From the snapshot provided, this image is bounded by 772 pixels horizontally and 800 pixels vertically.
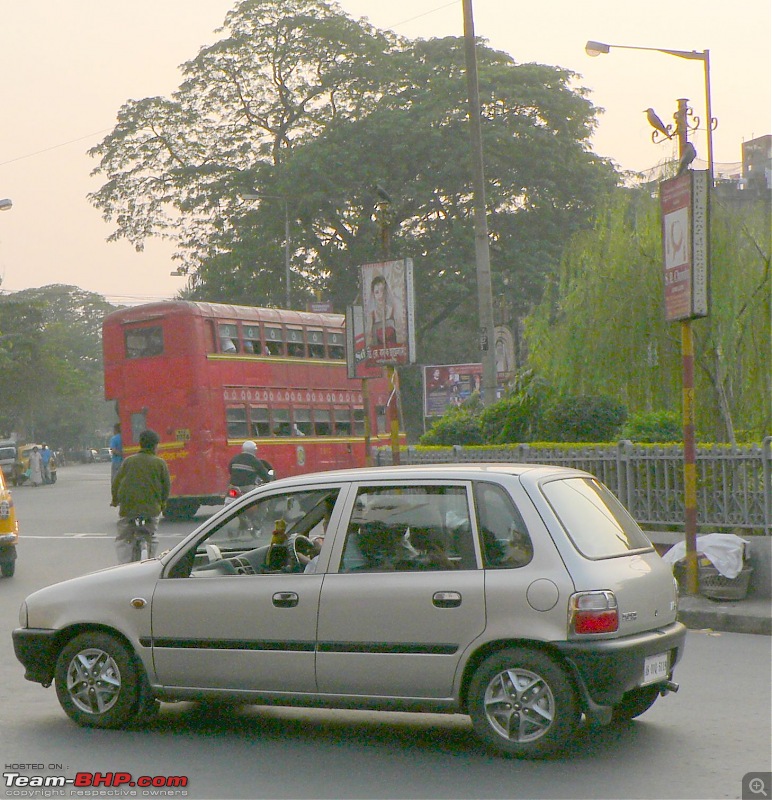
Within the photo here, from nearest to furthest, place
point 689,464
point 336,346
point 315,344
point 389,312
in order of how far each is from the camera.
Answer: point 689,464, point 389,312, point 315,344, point 336,346

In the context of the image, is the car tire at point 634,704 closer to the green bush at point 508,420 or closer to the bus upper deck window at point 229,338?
the green bush at point 508,420

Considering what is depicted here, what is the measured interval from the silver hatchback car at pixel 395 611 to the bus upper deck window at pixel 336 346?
2143 centimetres

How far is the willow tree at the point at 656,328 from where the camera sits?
17.7m

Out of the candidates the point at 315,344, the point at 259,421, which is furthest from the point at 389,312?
the point at 315,344

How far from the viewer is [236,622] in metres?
6.68

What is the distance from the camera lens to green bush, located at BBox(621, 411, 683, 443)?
1852 cm

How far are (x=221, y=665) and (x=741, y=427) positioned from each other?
13.3m

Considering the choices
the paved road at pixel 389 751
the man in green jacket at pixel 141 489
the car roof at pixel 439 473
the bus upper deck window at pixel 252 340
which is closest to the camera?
the paved road at pixel 389 751

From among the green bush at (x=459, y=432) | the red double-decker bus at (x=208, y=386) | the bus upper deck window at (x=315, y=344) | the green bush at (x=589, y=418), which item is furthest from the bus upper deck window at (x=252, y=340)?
the green bush at (x=589, y=418)

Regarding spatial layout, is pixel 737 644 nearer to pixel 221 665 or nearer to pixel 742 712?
pixel 742 712

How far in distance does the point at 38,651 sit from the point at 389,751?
2.12 metres

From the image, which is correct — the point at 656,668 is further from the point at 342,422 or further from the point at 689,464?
the point at 342,422

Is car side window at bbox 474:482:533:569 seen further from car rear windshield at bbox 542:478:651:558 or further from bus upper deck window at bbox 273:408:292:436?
bus upper deck window at bbox 273:408:292:436

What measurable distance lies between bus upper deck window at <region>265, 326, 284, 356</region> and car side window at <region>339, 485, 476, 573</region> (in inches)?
790
